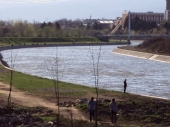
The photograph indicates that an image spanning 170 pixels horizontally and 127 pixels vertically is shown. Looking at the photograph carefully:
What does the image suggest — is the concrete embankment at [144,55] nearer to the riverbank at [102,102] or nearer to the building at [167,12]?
the riverbank at [102,102]

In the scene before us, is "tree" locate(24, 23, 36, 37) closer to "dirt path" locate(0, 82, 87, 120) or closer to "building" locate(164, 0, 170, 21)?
"building" locate(164, 0, 170, 21)

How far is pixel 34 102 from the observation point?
77.4 feet

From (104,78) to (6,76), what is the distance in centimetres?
822

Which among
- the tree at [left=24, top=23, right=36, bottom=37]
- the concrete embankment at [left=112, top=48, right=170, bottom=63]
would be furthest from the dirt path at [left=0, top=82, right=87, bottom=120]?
the tree at [left=24, top=23, right=36, bottom=37]

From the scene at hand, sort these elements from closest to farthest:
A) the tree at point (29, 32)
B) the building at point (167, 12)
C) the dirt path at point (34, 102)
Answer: the dirt path at point (34, 102) < the tree at point (29, 32) < the building at point (167, 12)

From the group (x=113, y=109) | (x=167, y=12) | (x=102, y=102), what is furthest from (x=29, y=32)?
(x=113, y=109)

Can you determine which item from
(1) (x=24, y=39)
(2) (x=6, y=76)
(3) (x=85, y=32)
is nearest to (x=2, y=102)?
(2) (x=6, y=76)

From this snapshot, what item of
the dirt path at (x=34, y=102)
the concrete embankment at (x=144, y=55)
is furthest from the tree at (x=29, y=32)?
the dirt path at (x=34, y=102)

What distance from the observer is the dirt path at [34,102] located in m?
19.8

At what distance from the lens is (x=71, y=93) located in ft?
91.5

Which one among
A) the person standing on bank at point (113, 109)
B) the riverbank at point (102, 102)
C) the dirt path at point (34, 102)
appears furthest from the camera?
the dirt path at point (34, 102)

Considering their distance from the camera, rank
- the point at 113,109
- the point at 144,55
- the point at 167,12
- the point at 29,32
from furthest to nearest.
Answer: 1. the point at 167,12
2. the point at 29,32
3. the point at 144,55
4. the point at 113,109

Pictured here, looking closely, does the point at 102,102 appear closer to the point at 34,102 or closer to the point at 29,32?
the point at 34,102

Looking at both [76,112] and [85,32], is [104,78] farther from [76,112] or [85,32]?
[85,32]
